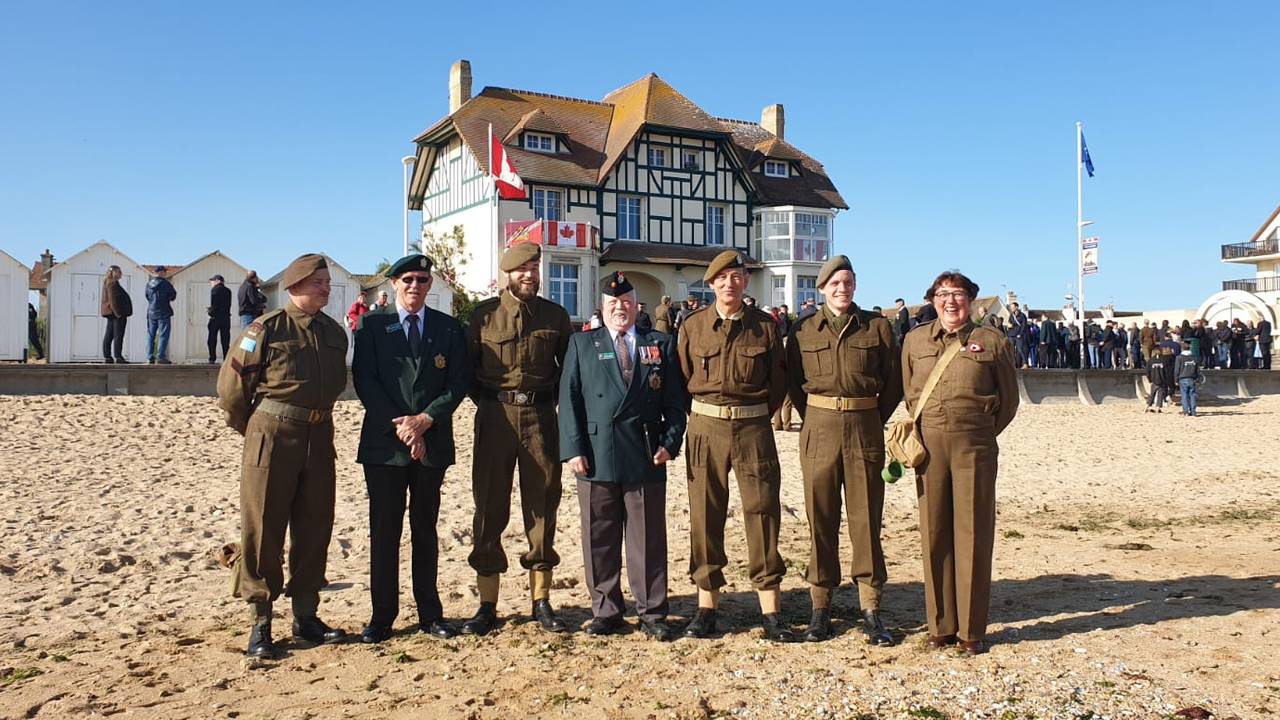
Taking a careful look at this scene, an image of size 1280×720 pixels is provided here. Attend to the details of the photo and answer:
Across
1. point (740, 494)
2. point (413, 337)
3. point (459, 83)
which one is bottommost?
point (740, 494)

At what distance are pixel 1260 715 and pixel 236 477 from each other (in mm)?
10242

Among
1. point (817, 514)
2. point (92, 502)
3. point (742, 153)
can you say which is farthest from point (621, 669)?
point (742, 153)

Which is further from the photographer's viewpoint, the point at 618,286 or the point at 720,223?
the point at 720,223

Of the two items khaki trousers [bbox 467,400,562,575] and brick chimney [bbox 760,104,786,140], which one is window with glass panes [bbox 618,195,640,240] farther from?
khaki trousers [bbox 467,400,562,575]

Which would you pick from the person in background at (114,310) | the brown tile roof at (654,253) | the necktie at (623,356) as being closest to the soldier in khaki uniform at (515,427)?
the necktie at (623,356)

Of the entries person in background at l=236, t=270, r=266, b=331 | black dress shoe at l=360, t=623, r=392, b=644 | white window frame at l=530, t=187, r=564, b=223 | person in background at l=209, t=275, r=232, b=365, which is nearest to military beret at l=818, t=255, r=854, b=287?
black dress shoe at l=360, t=623, r=392, b=644

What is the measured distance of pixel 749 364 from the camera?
6.17 m

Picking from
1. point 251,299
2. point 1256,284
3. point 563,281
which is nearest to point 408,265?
point 251,299

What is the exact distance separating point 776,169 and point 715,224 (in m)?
4.64

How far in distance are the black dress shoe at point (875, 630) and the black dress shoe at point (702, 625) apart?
2.91ft

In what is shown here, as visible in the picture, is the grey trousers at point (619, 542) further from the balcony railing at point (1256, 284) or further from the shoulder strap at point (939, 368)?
the balcony railing at point (1256, 284)

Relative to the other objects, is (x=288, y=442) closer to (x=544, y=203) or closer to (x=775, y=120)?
(x=544, y=203)

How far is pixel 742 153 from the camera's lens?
1715 inches

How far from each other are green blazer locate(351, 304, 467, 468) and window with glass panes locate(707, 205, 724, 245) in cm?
3598
